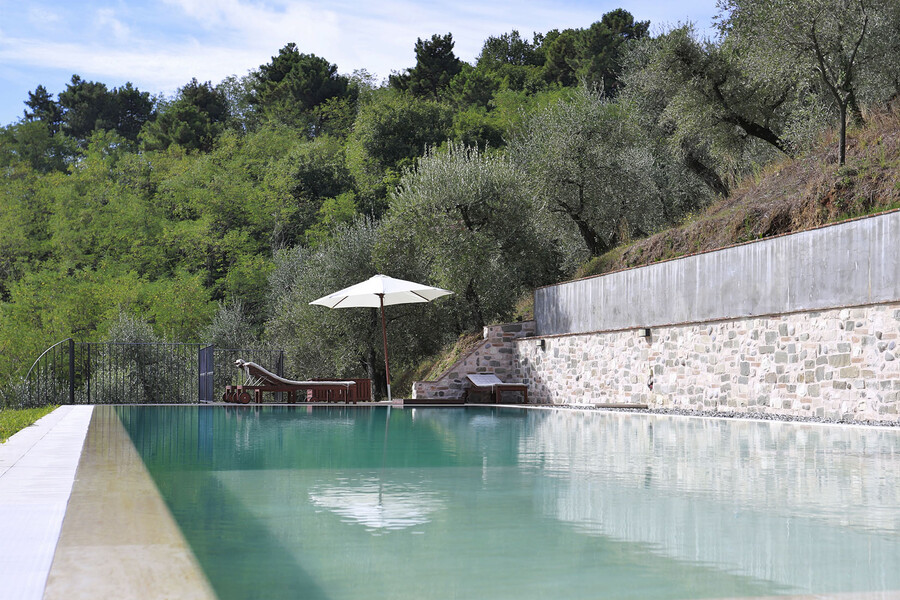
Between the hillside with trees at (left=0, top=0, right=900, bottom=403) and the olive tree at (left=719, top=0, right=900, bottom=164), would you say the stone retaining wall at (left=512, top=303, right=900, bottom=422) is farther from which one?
the olive tree at (left=719, top=0, right=900, bottom=164)

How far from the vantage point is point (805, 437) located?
9297mm

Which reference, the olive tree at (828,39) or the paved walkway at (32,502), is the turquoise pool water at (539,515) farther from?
the olive tree at (828,39)

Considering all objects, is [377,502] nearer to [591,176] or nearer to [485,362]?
[485,362]

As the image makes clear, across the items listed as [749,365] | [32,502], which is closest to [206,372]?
[749,365]

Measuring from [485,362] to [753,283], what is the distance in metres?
7.67

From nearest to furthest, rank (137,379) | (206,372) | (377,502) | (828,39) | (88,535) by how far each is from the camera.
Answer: (88,535) < (377,502) < (828,39) < (206,372) < (137,379)

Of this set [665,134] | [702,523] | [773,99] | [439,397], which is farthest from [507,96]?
[702,523]

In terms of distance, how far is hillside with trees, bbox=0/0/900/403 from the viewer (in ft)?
60.7

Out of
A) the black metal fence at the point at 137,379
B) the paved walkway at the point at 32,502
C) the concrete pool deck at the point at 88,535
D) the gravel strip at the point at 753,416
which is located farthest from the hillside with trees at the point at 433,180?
the concrete pool deck at the point at 88,535

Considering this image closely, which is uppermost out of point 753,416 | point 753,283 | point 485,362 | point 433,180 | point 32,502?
point 433,180

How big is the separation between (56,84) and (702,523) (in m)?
67.6

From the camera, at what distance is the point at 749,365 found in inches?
532

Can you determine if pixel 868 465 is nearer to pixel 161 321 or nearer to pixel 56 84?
pixel 161 321

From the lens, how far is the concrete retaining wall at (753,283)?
11680 millimetres
